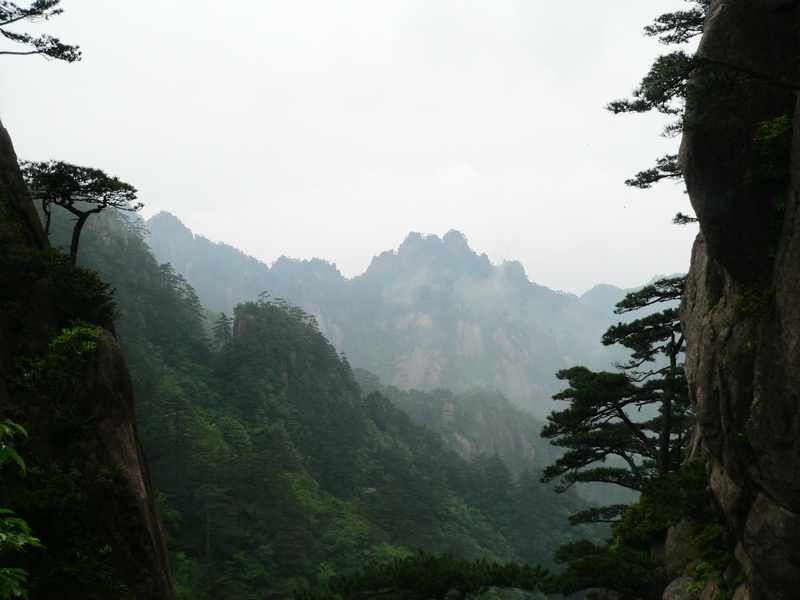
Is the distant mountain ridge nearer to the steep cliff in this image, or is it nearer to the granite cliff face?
the steep cliff

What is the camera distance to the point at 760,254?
22.6 ft

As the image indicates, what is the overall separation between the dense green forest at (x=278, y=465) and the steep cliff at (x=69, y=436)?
1086 centimetres

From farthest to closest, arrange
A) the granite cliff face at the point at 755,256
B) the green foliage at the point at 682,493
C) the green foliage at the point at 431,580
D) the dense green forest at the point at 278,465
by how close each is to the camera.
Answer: the dense green forest at the point at 278,465
the green foliage at the point at 431,580
the green foliage at the point at 682,493
the granite cliff face at the point at 755,256

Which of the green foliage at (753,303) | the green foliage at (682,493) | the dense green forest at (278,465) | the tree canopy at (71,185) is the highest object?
the tree canopy at (71,185)

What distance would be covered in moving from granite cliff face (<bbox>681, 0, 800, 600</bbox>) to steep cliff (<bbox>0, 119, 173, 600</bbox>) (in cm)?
960

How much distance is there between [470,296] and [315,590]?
578 ft

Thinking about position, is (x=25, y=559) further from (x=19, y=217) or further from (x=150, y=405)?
(x=150, y=405)

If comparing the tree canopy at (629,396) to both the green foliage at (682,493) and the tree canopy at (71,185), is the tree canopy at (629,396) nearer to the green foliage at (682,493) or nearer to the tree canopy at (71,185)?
the green foliage at (682,493)

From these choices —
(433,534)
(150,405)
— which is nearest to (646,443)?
(150,405)

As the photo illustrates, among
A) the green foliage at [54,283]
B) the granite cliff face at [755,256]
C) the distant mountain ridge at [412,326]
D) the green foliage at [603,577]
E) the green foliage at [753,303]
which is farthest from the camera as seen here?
the distant mountain ridge at [412,326]

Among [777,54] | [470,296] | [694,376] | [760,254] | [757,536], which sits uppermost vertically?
[470,296]

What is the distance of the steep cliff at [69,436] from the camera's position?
24.9ft

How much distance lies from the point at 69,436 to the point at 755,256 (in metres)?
11.6

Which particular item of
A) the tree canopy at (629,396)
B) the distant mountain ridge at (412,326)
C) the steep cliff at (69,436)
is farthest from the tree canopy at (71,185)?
the distant mountain ridge at (412,326)
